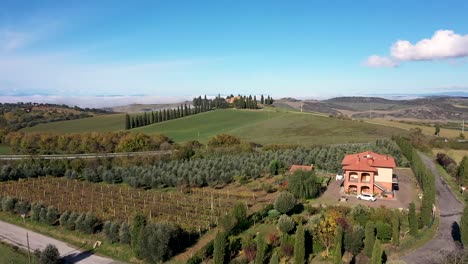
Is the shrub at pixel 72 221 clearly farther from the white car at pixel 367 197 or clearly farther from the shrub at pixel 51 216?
the white car at pixel 367 197

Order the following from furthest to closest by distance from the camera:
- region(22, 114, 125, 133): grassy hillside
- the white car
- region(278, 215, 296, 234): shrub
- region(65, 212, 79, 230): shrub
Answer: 1. region(22, 114, 125, 133): grassy hillside
2. the white car
3. region(65, 212, 79, 230): shrub
4. region(278, 215, 296, 234): shrub

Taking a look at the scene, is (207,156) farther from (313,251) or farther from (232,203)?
(313,251)

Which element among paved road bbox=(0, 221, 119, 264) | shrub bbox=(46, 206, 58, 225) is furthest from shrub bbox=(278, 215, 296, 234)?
shrub bbox=(46, 206, 58, 225)

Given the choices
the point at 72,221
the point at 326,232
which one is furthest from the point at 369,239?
the point at 72,221

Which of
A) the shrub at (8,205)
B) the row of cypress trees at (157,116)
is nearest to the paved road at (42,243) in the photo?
the shrub at (8,205)

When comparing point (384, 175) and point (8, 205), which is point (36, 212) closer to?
point (8, 205)

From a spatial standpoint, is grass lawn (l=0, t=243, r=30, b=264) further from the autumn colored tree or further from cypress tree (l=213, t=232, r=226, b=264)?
the autumn colored tree
